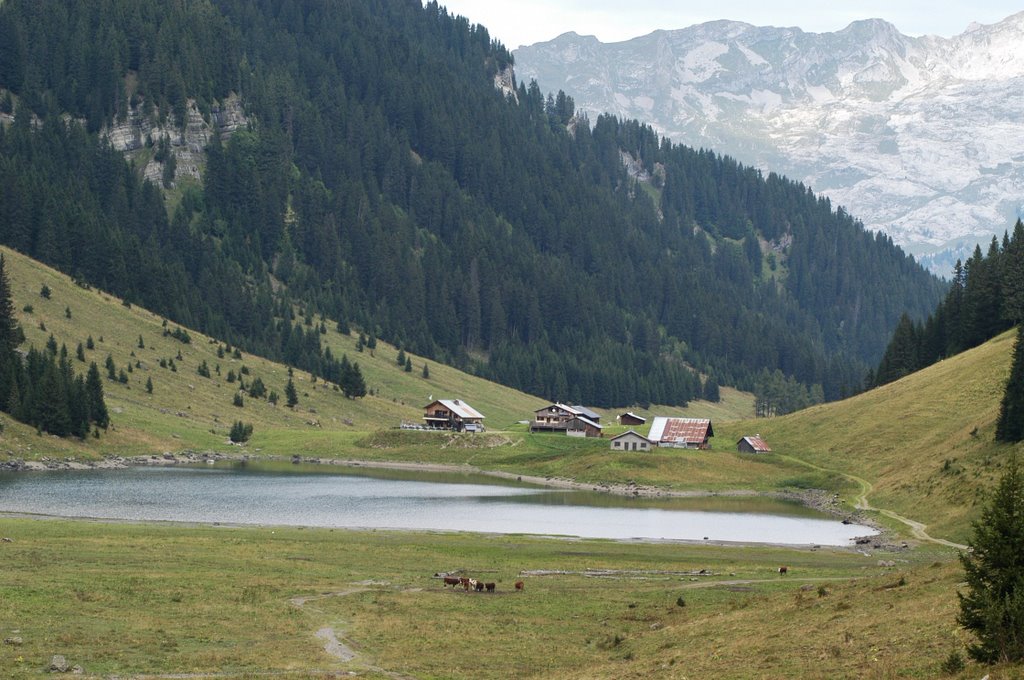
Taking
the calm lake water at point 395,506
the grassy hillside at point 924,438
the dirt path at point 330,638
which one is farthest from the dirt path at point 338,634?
the grassy hillside at point 924,438

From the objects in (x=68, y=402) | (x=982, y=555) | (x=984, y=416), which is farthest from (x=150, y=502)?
(x=982, y=555)

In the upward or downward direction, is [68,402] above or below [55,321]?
below

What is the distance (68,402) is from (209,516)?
185ft

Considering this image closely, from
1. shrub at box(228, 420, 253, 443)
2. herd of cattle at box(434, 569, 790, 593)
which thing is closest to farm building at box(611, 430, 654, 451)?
shrub at box(228, 420, 253, 443)

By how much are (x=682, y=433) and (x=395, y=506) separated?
68089 millimetres

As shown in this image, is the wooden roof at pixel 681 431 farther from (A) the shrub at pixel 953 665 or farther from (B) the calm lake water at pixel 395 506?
(A) the shrub at pixel 953 665

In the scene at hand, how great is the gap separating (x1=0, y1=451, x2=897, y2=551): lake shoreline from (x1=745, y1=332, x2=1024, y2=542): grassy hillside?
5597 millimetres

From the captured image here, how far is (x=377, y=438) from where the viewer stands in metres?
195

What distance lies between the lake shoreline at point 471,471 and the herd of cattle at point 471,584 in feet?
171

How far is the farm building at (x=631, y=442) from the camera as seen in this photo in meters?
180

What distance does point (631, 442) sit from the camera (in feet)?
593

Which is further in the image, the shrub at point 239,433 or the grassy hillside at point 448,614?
the shrub at point 239,433

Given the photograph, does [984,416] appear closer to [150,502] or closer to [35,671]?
[150,502]

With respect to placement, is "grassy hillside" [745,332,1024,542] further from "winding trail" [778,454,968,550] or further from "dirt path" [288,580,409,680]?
"dirt path" [288,580,409,680]
